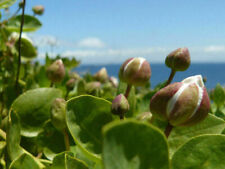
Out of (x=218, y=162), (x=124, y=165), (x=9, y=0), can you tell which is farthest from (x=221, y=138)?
(x=9, y=0)

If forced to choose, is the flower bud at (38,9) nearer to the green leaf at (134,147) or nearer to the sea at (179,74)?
the sea at (179,74)

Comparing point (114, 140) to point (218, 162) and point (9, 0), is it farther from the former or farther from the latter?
point (9, 0)

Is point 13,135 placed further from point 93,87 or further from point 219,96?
point 219,96

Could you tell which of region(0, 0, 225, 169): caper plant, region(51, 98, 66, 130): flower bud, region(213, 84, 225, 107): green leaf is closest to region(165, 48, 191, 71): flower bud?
region(0, 0, 225, 169): caper plant

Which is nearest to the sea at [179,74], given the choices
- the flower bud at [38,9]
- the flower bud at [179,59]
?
the flower bud at [179,59]

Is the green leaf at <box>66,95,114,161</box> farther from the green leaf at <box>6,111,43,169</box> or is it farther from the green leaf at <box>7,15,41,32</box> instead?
the green leaf at <box>7,15,41,32</box>
